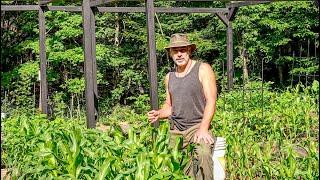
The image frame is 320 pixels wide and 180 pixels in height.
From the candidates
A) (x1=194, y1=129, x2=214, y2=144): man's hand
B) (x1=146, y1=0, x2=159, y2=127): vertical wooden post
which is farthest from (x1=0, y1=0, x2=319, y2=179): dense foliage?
(x1=146, y1=0, x2=159, y2=127): vertical wooden post

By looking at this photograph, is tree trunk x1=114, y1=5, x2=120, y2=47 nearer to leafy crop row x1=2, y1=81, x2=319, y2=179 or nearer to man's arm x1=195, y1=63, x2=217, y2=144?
leafy crop row x1=2, y1=81, x2=319, y2=179

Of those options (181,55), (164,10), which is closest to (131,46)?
(164,10)

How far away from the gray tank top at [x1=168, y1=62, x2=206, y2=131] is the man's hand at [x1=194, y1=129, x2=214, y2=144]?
0.20m

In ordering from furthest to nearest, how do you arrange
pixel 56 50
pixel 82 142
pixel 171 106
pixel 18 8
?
pixel 56 50
pixel 18 8
pixel 171 106
pixel 82 142

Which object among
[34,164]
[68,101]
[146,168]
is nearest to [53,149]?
[34,164]

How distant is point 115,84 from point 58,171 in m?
14.7

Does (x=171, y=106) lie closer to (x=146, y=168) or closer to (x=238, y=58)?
(x=146, y=168)

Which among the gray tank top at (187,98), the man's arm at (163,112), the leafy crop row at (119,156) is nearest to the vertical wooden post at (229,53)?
the leafy crop row at (119,156)

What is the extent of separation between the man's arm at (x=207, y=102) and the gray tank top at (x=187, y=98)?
0.18ft

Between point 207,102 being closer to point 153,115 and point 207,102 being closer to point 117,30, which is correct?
point 153,115

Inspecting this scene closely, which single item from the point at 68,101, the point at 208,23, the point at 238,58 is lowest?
the point at 68,101

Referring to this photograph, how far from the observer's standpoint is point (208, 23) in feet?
55.9

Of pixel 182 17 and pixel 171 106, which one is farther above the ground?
pixel 182 17

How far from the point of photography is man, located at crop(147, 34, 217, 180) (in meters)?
3.61
